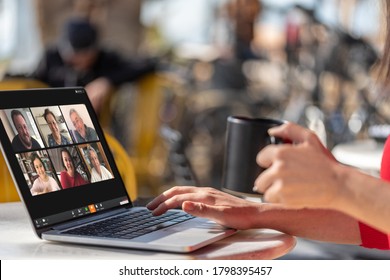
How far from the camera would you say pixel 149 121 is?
208 inches

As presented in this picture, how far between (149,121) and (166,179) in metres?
1.35

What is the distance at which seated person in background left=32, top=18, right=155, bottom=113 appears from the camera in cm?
575

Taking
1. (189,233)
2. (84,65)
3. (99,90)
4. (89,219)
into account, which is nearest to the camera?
(189,233)

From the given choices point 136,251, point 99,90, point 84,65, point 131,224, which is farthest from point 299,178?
point 84,65

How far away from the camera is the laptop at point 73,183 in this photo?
1.52 meters

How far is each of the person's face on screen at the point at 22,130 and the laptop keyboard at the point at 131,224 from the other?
0.19 metres

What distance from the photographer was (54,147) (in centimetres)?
164

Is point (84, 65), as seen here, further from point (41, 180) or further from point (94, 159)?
point (41, 180)

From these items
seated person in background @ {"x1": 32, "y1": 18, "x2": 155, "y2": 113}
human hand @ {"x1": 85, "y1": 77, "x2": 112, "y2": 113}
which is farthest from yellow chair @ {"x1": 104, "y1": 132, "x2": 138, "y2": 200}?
seated person in background @ {"x1": 32, "y1": 18, "x2": 155, "y2": 113}

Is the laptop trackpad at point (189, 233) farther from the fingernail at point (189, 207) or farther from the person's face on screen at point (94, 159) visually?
the person's face on screen at point (94, 159)

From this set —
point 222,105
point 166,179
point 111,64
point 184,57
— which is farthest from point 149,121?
point 184,57

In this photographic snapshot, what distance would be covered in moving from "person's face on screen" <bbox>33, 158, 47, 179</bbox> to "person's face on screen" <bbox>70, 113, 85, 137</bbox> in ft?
0.51

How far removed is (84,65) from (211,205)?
4368mm

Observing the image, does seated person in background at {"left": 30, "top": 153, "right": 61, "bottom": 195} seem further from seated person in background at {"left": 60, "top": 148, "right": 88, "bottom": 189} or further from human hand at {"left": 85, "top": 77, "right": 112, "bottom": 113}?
human hand at {"left": 85, "top": 77, "right": 112, "bottom": 113}
